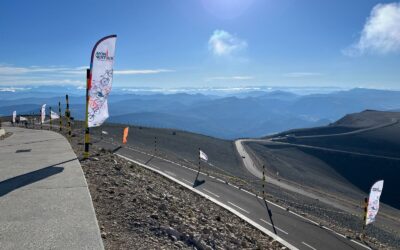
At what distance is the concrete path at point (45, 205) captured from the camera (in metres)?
6.70

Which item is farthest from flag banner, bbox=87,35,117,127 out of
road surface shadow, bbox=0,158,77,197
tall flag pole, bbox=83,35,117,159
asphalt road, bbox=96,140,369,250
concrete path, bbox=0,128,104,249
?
asphalt road, bbox=96,140,369,250

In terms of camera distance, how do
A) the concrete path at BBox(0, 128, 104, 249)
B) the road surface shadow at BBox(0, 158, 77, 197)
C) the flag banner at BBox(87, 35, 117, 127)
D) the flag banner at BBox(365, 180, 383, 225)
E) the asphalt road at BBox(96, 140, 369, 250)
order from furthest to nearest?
the flag banner at BBox(365, 180, 383, 225)
the asphalt road at BBox(96, 140, 369, 250)
the flag banner at BBox(87, 35, 117, 127)
the road surface shadow at BBox(0, 158, 77, 197)
the concrete path at BBox(0, 128, 104, 249)

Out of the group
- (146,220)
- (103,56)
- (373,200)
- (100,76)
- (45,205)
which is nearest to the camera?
(45,205)

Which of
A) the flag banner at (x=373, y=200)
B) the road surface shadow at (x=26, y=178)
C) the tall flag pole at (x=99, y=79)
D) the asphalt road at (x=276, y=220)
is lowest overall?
the asphalt road at (x=276, y=220)

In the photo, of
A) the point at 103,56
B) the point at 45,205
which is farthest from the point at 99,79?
the point at 45,205

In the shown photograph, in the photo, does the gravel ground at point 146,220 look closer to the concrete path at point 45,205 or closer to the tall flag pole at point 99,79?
the concrete path at point 45,205

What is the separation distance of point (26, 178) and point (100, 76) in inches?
237

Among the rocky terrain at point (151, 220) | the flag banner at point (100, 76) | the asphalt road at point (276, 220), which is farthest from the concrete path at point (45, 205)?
the asphalt road at point (276, 220)

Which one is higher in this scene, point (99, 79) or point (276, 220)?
point (99, 79)

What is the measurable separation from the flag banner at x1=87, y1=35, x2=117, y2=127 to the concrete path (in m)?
2.51

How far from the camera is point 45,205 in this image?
8.73 metres

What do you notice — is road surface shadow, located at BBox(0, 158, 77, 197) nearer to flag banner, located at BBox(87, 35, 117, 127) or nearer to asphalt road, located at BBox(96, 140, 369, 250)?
flag banner, located at BBox(87, 35, 117, 127)

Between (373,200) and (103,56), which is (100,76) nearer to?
(103,56)

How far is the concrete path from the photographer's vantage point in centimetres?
670
